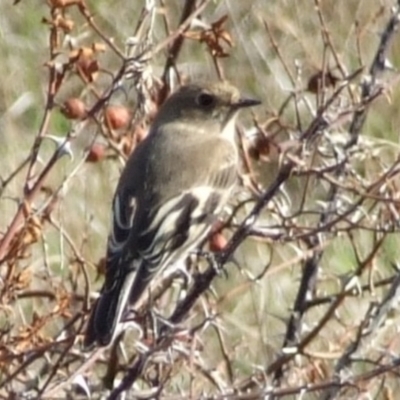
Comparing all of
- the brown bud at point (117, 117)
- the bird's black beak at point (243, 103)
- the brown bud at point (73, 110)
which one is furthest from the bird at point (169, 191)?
the brown bud at point (73, 110)

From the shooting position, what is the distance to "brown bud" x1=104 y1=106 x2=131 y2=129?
4.80 m

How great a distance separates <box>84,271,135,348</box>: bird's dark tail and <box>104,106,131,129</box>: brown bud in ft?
1.42

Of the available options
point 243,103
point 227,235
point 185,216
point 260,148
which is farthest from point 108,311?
point 227,235

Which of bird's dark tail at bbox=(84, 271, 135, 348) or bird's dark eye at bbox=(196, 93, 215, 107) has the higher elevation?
bird's dark eye at bbox=(196, 93, 215, 107)

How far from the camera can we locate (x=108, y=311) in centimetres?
442

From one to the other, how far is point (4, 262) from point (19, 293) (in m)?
0.36

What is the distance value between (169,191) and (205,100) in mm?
610

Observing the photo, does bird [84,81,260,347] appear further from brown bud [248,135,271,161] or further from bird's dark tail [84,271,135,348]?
brown bud [248,135,271,161]

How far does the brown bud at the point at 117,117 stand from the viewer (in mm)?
4797

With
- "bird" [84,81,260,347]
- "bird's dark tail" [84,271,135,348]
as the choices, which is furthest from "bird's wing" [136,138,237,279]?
"bird's dark tail" [84,271,135,348]

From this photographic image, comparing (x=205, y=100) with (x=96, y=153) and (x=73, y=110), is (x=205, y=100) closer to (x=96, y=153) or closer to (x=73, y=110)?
(x=96, y=153)

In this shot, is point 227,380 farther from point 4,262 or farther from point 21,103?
point 21,103

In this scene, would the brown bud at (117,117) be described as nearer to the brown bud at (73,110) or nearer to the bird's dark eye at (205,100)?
the brown bud at (73,110)

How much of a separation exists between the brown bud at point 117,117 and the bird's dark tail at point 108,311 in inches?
17.0
